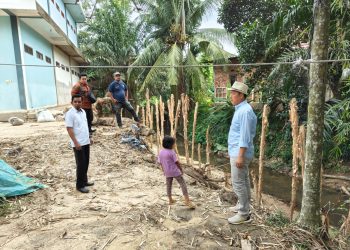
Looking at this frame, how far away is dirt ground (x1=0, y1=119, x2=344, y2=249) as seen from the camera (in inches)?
124

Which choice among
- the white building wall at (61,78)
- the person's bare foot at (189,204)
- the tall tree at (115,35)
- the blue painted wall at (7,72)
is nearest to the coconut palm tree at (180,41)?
the tall tree at (115,35)

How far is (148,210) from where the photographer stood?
384 cm

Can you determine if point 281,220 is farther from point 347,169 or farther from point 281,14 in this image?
point 347,169

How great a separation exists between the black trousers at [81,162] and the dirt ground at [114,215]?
188 millimetres

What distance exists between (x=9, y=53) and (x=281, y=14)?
29.1 feet

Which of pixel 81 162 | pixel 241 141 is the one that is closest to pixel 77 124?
pixel 81 162

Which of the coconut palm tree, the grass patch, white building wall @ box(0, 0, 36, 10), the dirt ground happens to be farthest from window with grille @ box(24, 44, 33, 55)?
the grass patch

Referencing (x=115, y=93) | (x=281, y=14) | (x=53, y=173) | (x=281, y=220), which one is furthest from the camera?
(x=115, y=93)

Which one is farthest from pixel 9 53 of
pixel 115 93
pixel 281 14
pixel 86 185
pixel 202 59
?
pixel 202 59

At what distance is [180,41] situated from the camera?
15125 mm

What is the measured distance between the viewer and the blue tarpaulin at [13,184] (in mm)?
4105

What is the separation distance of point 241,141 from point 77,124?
2.28 metres

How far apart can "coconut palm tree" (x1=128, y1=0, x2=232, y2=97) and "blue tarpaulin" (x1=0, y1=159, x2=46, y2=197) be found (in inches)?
394

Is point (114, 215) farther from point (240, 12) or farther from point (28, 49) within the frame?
point (240, 12)
